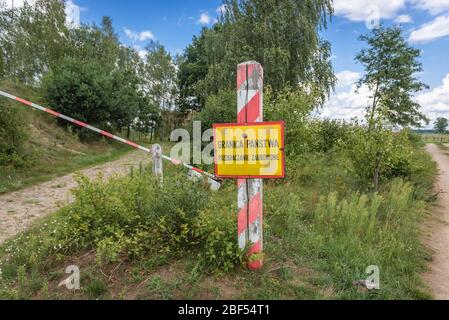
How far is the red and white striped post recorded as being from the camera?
3.04m

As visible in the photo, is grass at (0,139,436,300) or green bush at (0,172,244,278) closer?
Answer: grass at (0,139,436,300)

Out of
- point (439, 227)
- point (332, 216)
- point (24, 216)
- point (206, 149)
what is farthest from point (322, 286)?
point (206, 149)

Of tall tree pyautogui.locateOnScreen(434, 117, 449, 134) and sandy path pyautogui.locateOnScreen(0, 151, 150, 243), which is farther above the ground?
tall tree pyautogui.locateOnScreen(434, 117, 449, 134)

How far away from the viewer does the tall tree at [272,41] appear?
50.1 feet

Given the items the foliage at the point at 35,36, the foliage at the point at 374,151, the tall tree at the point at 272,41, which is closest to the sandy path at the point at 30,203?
the foliage at the point at 374,151

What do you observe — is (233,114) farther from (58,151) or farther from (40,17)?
(40,17)

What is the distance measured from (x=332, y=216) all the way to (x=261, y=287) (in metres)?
2.36

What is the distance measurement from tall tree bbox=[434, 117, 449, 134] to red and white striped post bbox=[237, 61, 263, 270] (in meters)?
97.4

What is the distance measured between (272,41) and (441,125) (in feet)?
288

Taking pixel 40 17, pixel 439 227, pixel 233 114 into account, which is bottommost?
pixel 439 227

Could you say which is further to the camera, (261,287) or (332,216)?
(332,216)

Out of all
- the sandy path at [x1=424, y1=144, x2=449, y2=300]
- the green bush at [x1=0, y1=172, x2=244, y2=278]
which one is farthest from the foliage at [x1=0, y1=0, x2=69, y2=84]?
the sandy path at [x1=424, y1=144, x2=449, y2=300]

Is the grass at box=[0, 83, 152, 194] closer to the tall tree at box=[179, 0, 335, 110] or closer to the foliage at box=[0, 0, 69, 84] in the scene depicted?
the tall tree at box=[179, 0, 335, 110]
